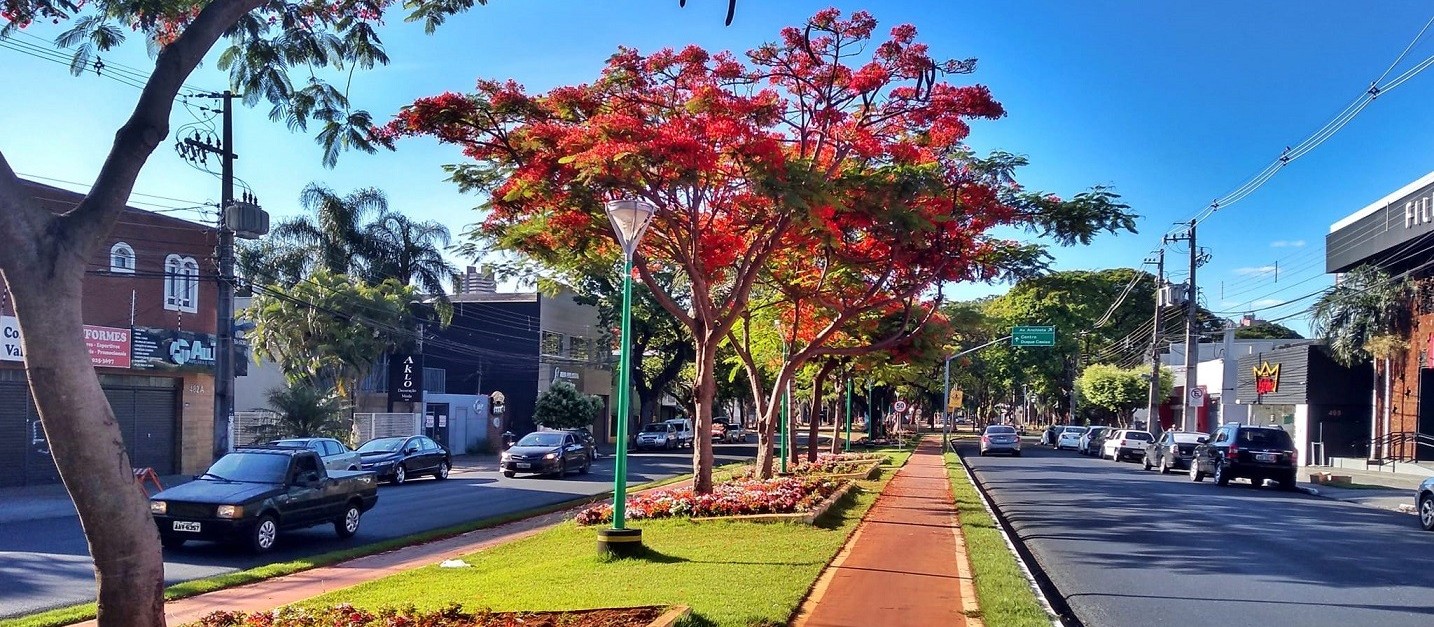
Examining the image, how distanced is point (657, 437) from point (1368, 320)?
26.8 m

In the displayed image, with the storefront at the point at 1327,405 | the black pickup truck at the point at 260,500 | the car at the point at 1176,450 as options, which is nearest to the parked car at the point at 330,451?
the black pickup truck at the point at 260,500

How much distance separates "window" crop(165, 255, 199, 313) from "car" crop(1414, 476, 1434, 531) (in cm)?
2630

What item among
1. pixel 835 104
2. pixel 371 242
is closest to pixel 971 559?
pixel 835 104

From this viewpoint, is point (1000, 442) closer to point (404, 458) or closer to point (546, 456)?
point (546, 456)

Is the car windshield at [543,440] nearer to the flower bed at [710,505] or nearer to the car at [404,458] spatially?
the car at [404,458]

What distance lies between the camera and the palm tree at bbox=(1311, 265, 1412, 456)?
3294cm

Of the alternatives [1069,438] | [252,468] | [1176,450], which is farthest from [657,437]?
[252,468]

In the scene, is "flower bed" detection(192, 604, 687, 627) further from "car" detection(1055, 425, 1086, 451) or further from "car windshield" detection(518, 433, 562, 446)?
"car" detection(1055, 425, 1086, 451)

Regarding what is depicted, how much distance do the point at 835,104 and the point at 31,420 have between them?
1982 centimetres

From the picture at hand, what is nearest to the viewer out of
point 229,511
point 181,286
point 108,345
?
point 229,511

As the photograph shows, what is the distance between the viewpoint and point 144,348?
2750 centimetres

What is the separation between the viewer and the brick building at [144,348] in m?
24.8

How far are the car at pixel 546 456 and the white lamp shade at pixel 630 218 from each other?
18.1 metres

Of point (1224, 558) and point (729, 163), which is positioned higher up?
point (729, 163)
